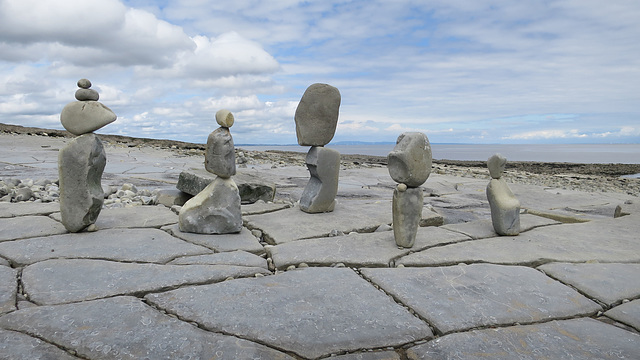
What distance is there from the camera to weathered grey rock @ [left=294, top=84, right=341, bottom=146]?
4426 millimetres

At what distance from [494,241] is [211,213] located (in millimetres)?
2334

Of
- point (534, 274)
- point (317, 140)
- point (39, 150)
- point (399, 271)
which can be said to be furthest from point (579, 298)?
point (39, 150)

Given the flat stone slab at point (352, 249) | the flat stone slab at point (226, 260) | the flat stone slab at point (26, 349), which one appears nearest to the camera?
the flat stone slab at point (26, 349)

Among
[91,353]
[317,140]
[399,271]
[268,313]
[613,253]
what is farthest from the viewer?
[317,140]

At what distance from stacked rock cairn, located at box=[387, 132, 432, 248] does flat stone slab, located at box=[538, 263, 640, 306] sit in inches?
36.1

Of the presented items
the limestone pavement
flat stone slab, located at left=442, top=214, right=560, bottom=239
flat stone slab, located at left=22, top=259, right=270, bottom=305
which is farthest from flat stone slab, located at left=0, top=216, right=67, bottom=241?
flat stone slab, located at left=442, top=214, right=560, bottom=239

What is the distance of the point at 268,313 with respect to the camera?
212 cm

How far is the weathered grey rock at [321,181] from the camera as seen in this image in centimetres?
450

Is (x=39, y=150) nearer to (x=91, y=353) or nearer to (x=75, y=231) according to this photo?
(x=75, y=231)

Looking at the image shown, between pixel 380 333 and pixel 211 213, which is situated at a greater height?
pixel 211 213

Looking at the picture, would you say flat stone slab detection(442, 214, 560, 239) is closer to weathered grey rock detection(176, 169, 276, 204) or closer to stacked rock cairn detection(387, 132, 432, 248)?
stacked rock cairn detection(387, 132, 432, 248)

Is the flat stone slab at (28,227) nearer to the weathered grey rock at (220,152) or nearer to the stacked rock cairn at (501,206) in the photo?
the weathered grey rock at (220,152)

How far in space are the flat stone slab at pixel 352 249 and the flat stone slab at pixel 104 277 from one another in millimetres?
349

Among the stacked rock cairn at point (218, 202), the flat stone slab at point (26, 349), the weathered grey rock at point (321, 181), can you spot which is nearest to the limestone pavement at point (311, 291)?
the flat stone slab at point (26, 349)
